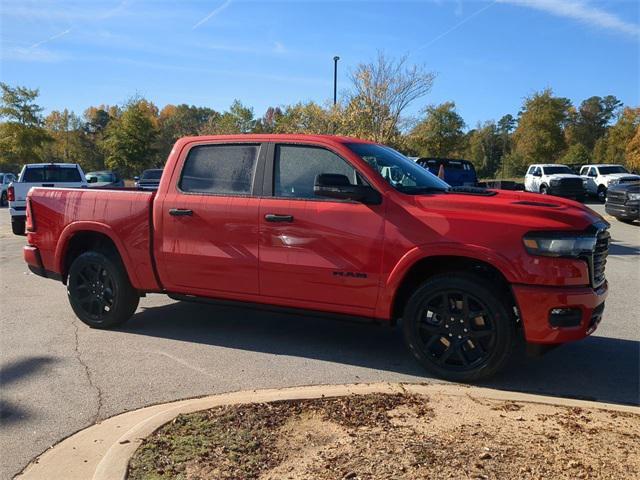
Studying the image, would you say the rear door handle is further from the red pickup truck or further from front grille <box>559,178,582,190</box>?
front grille <box>559,178,582,190</box>

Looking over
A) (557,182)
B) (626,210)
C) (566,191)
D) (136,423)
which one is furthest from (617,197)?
(136,423)

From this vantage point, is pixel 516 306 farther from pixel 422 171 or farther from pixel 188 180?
pixel 188 180

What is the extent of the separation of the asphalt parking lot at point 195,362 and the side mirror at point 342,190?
1452 millimetres

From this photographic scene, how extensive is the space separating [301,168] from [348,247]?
90 centimetres

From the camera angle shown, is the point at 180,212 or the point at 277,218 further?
the point at 180,212

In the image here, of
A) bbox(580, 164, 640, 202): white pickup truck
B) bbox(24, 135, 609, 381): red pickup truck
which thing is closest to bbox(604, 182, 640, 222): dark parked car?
bbox(580, 164, 640, 202): white pickup truck

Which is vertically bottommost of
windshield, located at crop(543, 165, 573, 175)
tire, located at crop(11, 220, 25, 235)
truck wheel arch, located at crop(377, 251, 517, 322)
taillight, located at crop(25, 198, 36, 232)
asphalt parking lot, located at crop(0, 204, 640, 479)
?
asphalt parking lot, located at crop(0, 204, 640, 479)

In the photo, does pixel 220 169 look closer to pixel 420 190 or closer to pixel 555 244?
pixel 420 190

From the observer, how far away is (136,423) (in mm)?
3775

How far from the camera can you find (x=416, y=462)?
3.04m

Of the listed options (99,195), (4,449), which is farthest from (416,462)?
(99,195)

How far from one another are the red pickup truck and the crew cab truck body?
22.3 metres

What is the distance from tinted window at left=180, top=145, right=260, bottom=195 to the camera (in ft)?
17.4

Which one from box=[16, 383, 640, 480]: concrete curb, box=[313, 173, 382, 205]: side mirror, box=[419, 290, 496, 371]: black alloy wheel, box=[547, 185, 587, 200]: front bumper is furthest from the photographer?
box=[547, 185, 587, 200]: front bumper
